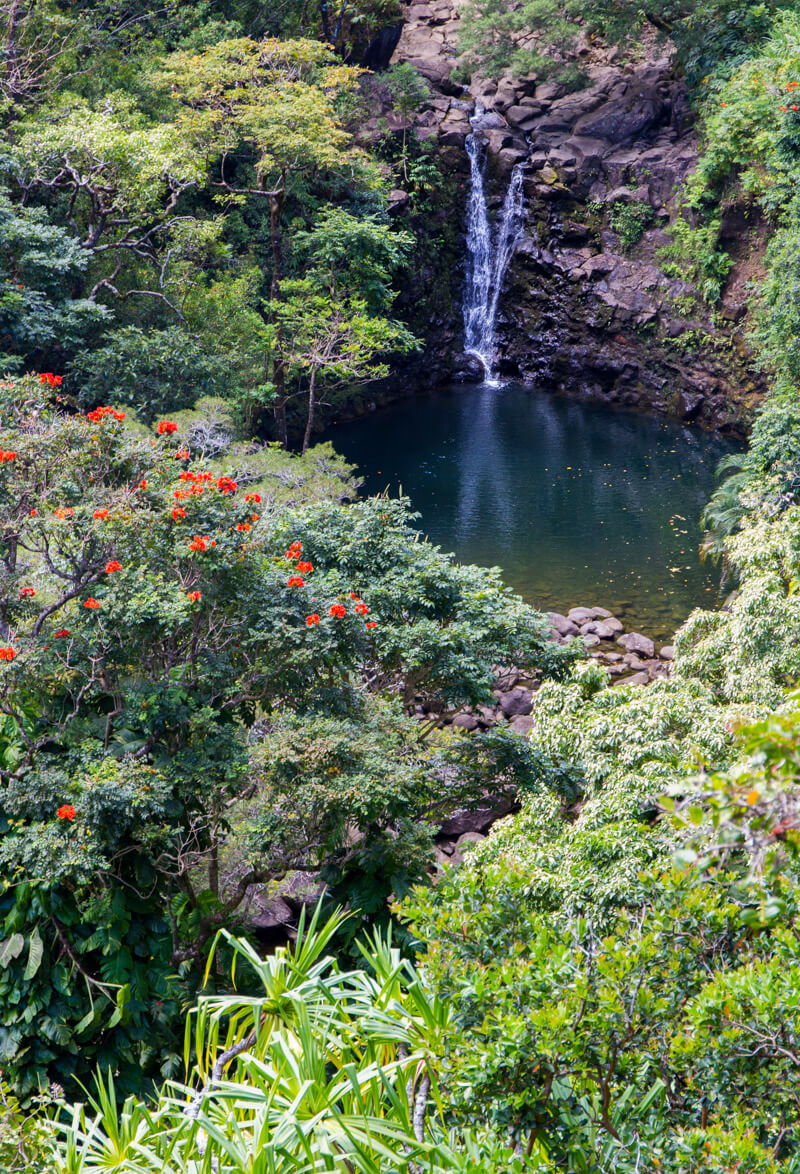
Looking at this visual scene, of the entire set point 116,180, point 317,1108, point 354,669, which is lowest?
point 317,1108

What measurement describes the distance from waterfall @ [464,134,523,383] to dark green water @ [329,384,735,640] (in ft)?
6.77

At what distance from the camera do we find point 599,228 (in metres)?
26.2

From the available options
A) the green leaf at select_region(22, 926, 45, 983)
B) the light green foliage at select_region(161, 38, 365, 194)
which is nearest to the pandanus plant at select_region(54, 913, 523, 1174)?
the green leaf at select_region(22, 926, 45, 983)

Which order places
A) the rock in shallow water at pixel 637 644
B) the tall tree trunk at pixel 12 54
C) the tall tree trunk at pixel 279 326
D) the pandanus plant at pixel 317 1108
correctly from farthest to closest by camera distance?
the tall tree trunk at pixel 279 326 → the tall tree trunk at pixel 12 54 → the rock in shallow water at pixel 637 644 → the pandanus plant at pixel 317 1108

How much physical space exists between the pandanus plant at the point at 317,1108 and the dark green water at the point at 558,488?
38.3 ft

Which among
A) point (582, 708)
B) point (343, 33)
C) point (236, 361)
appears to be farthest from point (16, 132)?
point (582, 708)

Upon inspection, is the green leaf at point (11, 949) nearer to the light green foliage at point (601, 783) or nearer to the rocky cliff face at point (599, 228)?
the light green foliage at point (601, 783)

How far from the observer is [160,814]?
19.8 ft

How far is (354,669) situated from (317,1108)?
4405mm

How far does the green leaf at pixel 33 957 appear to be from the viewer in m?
6.00

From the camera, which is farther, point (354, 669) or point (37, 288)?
point (37, 288)

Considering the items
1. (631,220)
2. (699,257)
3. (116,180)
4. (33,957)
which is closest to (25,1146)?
(33,957)

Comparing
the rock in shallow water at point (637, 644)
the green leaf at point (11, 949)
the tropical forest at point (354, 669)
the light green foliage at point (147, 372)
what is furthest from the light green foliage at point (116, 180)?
the green leaf at point (11, 949)

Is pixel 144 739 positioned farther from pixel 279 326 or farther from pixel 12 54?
pixel 12 54
